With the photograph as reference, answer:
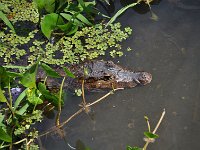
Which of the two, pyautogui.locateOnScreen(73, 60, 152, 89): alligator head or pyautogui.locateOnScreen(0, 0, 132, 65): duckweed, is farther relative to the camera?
pyautogui.locateOnScreen(0, 0, 132, 65): duckweed

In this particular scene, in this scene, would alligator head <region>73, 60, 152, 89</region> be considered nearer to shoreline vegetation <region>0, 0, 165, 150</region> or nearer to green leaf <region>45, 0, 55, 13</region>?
shoreline vegetation <region>0, 0, 165, 150</region>

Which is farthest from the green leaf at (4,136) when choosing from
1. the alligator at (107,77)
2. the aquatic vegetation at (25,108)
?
the alligator at (107,77)

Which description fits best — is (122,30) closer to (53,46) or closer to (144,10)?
(144,10)

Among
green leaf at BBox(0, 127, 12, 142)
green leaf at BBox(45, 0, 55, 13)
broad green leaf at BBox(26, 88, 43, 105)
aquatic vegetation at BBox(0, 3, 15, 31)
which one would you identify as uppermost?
green leaf at BBox(45, 0, 55, 13)

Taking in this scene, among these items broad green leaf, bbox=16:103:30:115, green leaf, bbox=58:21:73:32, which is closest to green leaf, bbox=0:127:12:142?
broad green leaf, bbox=16:103:30:115

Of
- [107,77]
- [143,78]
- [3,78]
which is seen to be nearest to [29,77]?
[3,78]

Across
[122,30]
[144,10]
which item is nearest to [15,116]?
[122,30]
